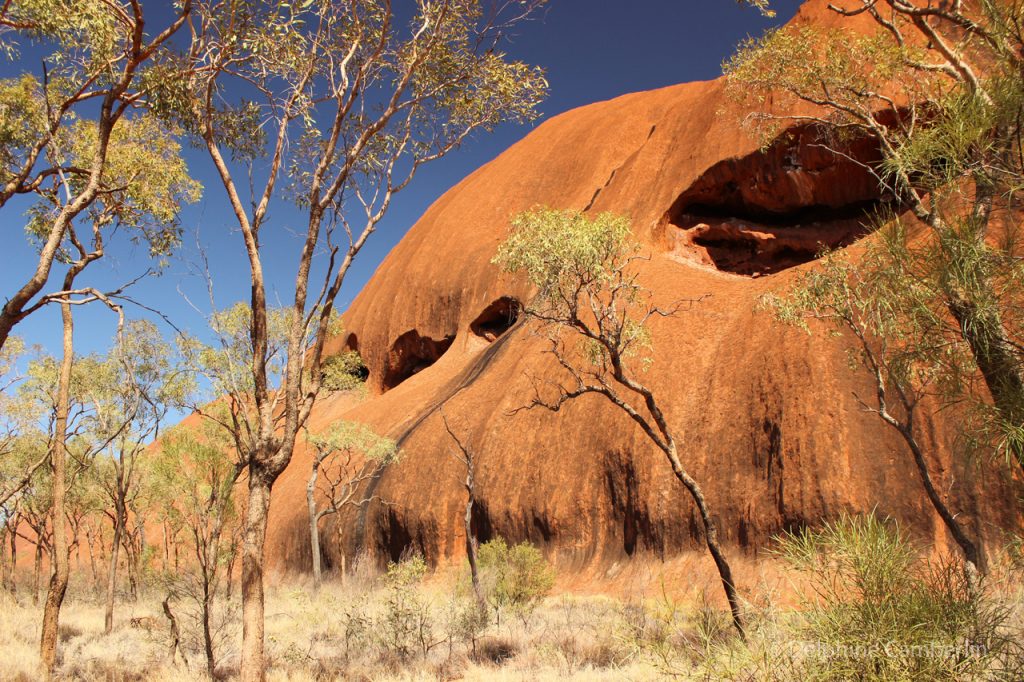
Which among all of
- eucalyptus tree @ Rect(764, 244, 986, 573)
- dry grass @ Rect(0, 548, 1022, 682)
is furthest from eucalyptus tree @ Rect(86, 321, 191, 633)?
eucalyptus tree @ Rect(764, 244, 986, 573)

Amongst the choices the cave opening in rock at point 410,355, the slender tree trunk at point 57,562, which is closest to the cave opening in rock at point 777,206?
the cave opening in rock at point 410,355

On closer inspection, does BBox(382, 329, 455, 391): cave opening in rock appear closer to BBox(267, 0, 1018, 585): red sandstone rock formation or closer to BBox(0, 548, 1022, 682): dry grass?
BBox(267, 0, 1018, 585): red sandstone rock formation

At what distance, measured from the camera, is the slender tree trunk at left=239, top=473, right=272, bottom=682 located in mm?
7340

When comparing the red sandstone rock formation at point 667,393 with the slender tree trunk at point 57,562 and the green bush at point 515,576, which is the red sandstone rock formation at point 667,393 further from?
the slender tree trunk at point 57,562

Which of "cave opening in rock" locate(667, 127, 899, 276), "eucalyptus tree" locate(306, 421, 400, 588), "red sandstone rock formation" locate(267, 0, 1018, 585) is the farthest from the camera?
"eucalyptus tree" locate(306, 421, 400, 588)

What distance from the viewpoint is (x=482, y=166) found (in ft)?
143

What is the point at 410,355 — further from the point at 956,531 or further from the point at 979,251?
the point at 979,251

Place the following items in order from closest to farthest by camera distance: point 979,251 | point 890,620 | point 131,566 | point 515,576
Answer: point 890,620 < point 979,251 < point 515,576 < point 131,566

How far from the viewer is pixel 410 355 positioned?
124ft

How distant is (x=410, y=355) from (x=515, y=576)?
74.2 ft

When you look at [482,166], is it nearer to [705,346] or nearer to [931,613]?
[705,346]

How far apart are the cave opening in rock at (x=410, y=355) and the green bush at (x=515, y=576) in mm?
18775

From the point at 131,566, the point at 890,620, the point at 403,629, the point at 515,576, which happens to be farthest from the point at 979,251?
the point at 131,566

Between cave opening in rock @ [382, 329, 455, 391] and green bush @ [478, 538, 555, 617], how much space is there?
18775 mm
